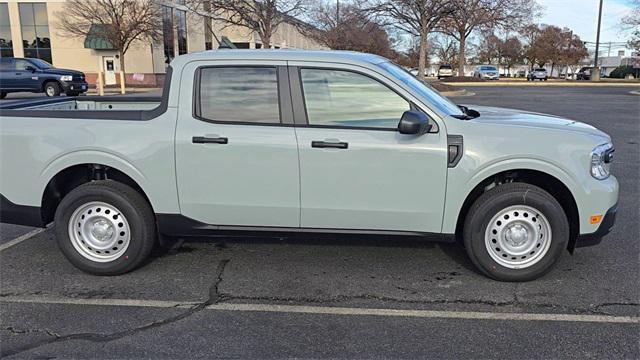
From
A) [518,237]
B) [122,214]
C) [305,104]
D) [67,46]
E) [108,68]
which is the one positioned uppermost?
[67,46]

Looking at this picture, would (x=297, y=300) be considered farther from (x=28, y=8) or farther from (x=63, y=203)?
(x=28, y=8)

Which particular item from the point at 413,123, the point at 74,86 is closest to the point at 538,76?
the point at 74,86

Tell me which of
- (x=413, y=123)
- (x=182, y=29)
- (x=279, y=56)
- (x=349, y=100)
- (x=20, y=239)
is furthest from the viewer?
(x=182, y=29)

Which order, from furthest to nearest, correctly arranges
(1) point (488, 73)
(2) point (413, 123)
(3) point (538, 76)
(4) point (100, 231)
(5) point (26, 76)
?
(3) point (538, 76), (1) point (488, 73), (5) point (26, 76), (4) point (100, 231), (2) point (413, 123)

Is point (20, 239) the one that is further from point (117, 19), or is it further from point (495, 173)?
point (117, 19)

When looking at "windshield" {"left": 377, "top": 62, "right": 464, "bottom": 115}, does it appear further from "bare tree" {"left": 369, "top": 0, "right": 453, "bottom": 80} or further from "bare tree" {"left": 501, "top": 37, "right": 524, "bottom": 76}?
"bare tree" {"left": 501, "top": 37, "right": 524, "bottom": 76}

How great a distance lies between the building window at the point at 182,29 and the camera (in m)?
42.1

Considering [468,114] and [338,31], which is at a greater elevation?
[338,31]

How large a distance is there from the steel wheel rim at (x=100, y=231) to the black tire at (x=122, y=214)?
3cm

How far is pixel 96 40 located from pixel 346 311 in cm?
3747

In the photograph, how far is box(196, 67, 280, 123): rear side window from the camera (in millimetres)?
4109

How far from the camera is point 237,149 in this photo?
13.2ft

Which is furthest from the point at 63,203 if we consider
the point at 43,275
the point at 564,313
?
the point at 564,313

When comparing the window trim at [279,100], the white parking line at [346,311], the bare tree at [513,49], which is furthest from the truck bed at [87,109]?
the bare tree at [513,49]
